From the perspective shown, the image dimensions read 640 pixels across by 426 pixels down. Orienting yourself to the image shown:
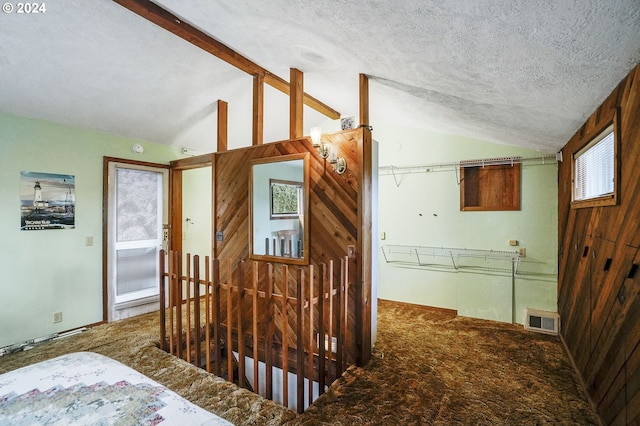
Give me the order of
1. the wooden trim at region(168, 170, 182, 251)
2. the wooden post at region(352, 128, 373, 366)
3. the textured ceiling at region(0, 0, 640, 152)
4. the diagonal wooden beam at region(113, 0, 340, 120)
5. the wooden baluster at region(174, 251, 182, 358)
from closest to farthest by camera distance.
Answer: the textured ceiling at region(0, 0, 640, 152) → the diagonal wooden beam at region(113, 0, 340, 120) → the wooden post at region(352, 128, 373, 366) → the wooden baluster at region(174, 251, 182, 358) → the wooden trim at region(168, 170, 182, 251)

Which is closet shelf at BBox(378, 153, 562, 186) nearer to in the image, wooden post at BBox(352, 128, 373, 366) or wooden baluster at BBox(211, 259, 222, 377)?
wooden post at BBox(352, 128, 373, 366)

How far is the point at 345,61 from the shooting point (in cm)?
269

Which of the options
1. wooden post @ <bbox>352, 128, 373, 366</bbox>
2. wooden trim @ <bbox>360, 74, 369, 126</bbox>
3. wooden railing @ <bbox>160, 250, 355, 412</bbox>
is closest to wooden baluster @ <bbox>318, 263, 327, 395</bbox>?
wooden railing @ <bbox>160, 250, 355, 412</bbox>

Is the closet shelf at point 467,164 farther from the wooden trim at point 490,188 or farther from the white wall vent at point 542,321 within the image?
the white wall vent at point 542,321

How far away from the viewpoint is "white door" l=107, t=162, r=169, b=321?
4078 millimetres

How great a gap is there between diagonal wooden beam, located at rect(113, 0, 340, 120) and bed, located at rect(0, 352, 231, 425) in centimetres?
256

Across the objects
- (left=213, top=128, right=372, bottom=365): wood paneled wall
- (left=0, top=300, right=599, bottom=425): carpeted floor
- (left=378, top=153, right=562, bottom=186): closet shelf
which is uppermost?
(left=378, top=153, right=562, bottom=186): closet shelf

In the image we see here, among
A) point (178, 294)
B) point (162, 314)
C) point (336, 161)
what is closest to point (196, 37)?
point (336, 161)

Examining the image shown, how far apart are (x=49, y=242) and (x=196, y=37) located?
9.57ft

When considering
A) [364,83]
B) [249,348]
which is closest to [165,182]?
[249,348]

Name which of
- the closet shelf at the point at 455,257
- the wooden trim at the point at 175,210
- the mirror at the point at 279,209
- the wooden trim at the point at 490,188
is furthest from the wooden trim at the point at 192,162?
the wooden trim at the point at 490,188

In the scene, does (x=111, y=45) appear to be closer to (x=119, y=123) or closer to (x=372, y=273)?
(x=119, y=123)

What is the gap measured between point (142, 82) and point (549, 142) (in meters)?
4.60

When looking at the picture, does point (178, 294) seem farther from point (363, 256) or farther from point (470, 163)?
point (470, 163)
